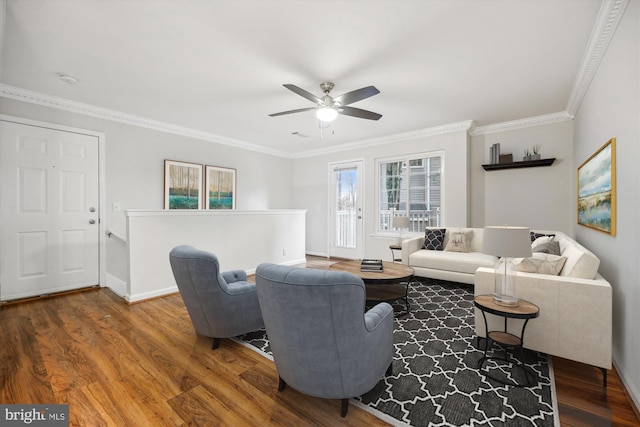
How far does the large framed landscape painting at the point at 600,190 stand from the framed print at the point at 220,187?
5.50 m

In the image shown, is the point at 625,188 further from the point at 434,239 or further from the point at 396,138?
the point at 396,138

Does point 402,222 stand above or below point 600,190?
below

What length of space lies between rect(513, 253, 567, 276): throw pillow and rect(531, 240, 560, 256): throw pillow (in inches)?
19.1

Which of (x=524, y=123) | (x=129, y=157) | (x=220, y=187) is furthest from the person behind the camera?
(x=220, y=187)

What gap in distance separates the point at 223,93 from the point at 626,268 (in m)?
4.22

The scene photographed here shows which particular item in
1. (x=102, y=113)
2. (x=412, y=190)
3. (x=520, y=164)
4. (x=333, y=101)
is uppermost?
(x=102, y=113)

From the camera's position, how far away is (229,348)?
7.75 feet

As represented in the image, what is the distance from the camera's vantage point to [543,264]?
7.88 feet

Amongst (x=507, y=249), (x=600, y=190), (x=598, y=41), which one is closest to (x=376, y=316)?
(x=507, y=249)

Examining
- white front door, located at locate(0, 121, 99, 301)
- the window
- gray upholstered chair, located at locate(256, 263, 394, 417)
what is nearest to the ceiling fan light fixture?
gray upholstered chair, located at locate(256, 263, 394, 417)

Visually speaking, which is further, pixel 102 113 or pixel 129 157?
pixel 129 157

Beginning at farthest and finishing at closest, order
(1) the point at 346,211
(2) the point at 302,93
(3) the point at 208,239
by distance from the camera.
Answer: (1) the point at 346,211
(3) the point at 208,239
(2) the point at 302,93

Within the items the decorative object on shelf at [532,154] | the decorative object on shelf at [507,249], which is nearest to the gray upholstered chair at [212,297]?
the decorative object on shelf at [507,249]

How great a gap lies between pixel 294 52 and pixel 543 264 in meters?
2.92
